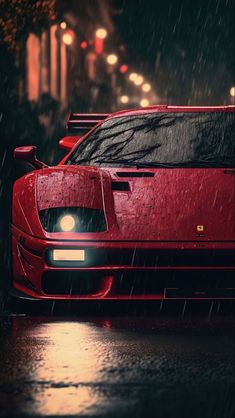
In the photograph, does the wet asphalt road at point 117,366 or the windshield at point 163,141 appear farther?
the windshield at point 163,141

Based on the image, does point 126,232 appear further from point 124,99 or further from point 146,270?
point 124,99

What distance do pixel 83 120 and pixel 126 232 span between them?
2.76m

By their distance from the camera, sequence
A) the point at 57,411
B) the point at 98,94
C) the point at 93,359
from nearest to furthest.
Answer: the point at 57,411
the point at 93,359
the point at 98,94

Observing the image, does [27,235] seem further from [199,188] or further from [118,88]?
[118,88]

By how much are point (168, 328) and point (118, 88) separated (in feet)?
276

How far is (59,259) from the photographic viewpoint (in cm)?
529

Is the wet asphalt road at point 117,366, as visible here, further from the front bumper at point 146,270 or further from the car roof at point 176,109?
the car roof at point 176,109

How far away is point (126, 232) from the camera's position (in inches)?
210

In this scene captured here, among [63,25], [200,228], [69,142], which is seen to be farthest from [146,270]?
[63,25]

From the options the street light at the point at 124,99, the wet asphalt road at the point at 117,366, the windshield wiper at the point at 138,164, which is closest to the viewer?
the wet asphalt road at the point at 117,366

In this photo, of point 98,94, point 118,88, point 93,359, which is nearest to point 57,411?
point 93,359

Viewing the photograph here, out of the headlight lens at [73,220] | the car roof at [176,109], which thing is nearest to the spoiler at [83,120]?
the car roof at [176,109]

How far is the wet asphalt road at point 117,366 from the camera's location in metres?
3.59

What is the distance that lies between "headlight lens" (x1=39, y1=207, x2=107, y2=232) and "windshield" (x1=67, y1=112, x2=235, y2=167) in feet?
2.67
